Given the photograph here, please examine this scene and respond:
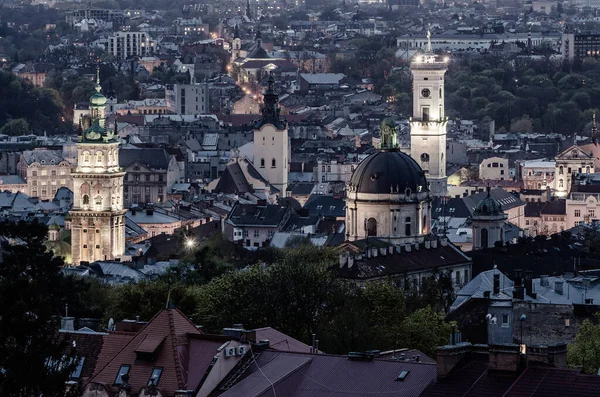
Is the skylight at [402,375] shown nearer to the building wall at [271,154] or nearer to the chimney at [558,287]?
the chimney at [558,287]

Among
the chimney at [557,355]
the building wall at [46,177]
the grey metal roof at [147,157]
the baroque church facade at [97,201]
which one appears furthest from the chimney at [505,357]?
the building wall at [46,177]

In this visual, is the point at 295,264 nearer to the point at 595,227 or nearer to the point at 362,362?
the point at 362,362

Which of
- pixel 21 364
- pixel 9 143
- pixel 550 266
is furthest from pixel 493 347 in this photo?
pixel 9 143

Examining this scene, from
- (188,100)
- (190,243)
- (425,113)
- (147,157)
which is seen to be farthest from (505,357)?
(188,100)

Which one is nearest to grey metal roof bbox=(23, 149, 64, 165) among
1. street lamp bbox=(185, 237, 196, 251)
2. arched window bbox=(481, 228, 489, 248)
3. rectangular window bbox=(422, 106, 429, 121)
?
rectangular window bbox=(422, 106, 429, 121)

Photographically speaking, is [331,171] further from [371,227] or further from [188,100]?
[188,100]

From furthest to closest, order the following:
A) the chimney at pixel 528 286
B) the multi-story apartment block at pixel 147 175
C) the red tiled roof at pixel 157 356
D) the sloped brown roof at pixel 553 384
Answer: the multi-story apartment block at pixel 147 175 < the chimney at pixel 528 286 < the red tiled roof at pixel 157 356 < the sloped brown roof at pixel 553 384
